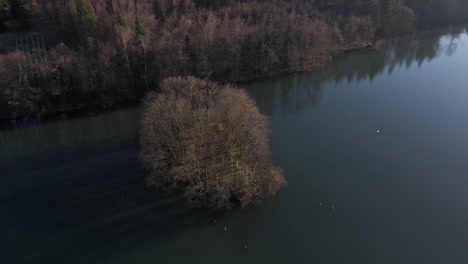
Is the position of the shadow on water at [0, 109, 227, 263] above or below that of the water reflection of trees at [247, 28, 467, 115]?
below

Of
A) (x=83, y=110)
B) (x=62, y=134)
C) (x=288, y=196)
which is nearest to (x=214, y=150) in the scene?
(x=288, y=196)

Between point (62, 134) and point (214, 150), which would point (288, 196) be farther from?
point (62, 134)

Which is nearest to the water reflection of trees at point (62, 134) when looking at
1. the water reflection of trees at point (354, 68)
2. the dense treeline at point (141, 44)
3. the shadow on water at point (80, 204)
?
the shadow on water at point (80, 204)

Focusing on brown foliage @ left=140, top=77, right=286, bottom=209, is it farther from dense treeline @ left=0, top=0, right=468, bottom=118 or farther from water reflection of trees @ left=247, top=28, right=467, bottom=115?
dense treeline @ left=0, top=0, right=468, bottom=118

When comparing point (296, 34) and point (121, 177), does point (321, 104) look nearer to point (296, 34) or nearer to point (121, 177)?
point (296, 34)

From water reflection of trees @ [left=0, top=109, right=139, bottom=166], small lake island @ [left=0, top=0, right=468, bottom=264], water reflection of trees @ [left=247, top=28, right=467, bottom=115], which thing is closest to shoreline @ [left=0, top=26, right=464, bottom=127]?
small lake island @ [left=0, top=0, right=468, bottom=264]

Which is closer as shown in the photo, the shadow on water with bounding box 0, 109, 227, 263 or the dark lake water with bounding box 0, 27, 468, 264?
the dark lake water with bounding box 0, 27, 468, 264
